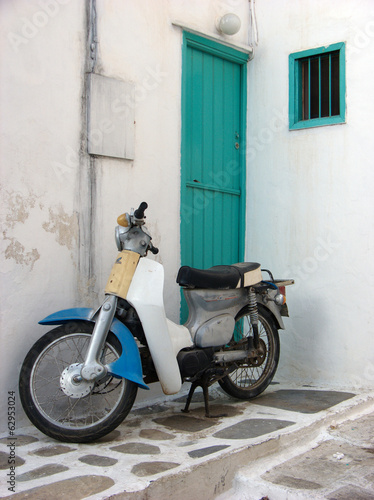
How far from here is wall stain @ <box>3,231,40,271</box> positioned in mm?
3880

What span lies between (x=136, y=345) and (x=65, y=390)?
532 mm

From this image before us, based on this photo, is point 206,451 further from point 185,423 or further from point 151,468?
point 185,423

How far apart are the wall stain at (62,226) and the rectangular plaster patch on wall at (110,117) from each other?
0.57 metres

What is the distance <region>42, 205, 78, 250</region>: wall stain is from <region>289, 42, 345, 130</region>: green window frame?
2603 millimetres

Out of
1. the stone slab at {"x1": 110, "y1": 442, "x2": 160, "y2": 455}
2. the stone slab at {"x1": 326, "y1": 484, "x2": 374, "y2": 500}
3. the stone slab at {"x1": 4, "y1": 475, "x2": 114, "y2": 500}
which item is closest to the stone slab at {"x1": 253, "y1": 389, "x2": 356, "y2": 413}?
the stone slab at {"x1": 326, "y1": 484, "x2": 374, "y2": 500}

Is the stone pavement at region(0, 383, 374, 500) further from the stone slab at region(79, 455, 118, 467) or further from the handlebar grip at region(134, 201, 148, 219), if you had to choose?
the handlebar grip at region(134, 201, 148, 219)

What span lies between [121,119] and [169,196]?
826mm

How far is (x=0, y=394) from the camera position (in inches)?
150

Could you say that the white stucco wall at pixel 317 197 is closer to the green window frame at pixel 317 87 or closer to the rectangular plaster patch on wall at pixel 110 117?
the green window frame at pixel 317 87

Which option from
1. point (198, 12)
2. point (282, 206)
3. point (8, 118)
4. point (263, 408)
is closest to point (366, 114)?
point (282, 206)

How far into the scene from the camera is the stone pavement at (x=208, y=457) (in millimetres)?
2934

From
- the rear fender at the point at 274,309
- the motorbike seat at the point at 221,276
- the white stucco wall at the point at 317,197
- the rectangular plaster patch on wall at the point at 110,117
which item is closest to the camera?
the motorbike seat at the point at 221,276

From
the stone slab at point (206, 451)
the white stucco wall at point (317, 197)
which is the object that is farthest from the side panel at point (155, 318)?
the white stucco wall at point (317, 197)

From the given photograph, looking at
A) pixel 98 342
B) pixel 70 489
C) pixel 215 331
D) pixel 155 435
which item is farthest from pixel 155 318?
pixel 70 489
